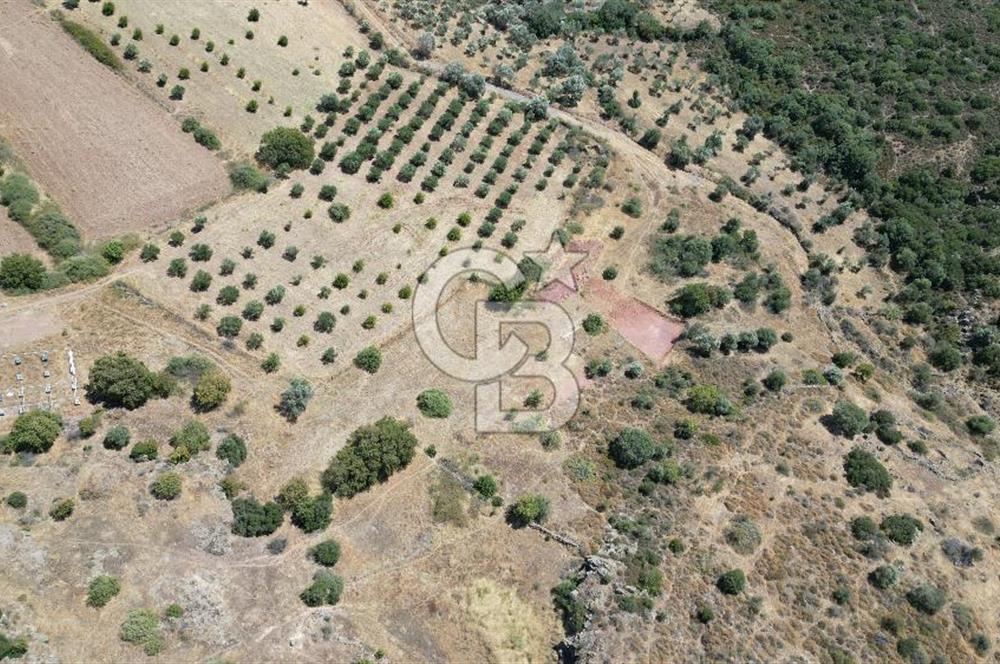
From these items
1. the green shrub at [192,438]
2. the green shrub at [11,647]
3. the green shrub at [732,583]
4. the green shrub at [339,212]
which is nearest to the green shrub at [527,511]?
the green shrub at [732,583]

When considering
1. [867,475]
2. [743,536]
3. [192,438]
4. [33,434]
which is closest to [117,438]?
[192,438]

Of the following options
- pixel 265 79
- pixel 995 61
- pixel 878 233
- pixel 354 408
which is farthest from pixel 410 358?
pixel 995 61

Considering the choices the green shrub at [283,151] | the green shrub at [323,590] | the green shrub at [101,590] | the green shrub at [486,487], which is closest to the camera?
the green shrub at [101,590]

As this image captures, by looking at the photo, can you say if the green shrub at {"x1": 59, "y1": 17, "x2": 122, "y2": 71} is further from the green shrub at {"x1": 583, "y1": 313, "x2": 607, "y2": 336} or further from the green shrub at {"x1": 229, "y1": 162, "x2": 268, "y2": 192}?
the green shrub at {"x1": 583, "y1": 313, "x2": 607, "y2": 336}

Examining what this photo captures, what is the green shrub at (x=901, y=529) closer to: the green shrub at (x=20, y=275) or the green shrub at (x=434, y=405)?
the green shrub at (x=434, y=405)

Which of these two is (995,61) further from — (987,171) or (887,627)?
(887,627)

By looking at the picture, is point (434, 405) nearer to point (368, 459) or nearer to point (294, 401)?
point (368, 459)

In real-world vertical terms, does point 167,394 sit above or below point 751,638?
below
